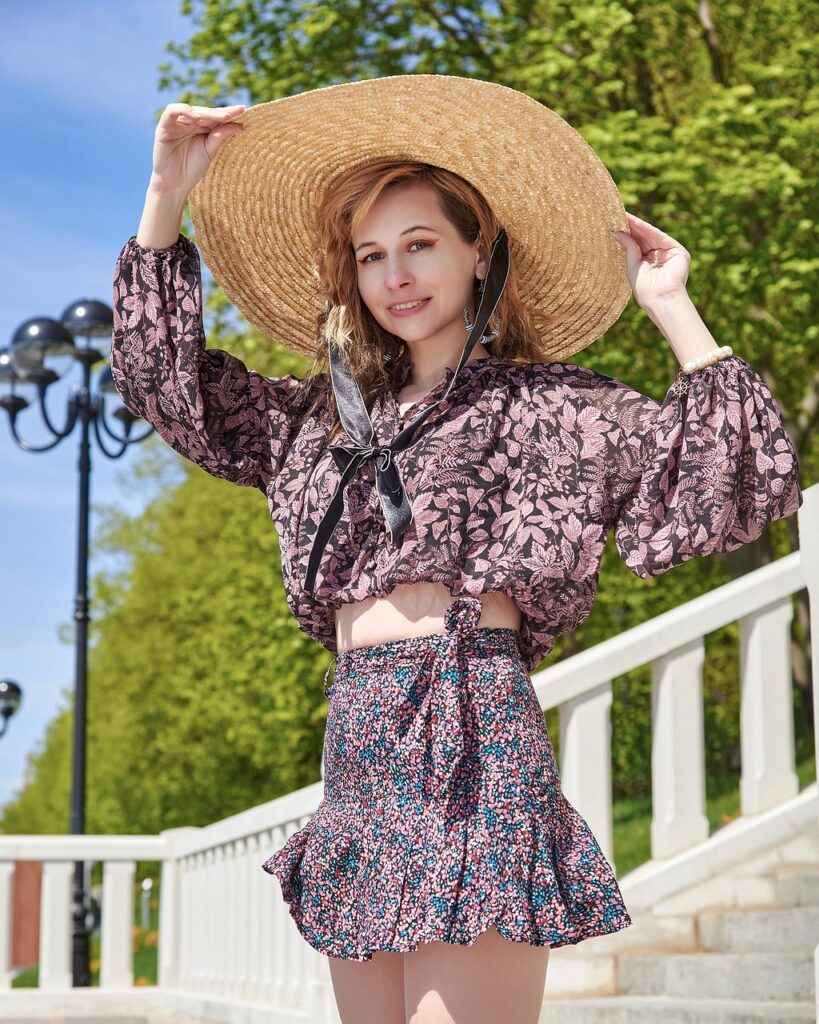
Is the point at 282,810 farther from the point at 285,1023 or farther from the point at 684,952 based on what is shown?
the point at 684,952

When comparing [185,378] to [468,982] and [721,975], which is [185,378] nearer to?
[468,982]

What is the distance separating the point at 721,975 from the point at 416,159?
3.31 metres

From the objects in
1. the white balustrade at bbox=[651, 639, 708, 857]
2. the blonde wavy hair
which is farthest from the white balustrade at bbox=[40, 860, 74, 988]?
the blonde wavy hair

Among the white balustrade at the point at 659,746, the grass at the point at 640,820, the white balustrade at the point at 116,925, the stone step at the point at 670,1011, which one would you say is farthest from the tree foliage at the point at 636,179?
the stone step at the point at 670,1011

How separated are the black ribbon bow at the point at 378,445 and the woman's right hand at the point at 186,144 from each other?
1.42ft

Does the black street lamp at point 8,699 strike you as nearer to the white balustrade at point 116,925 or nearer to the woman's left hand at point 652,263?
the white balustrade at point 116,925

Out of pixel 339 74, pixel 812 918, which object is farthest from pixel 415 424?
pixel 339 74

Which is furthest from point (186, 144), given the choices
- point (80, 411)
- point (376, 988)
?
point (80, 411)

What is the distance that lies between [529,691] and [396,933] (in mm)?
468

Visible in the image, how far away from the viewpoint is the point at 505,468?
254 cm

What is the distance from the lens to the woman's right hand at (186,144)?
2594 mm

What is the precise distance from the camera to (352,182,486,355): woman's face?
2652 millimetres

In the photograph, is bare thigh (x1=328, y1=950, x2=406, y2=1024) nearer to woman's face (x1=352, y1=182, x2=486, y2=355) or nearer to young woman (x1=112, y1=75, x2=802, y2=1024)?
young woman (x1=112, y1=75, x2=802, y2=1024)

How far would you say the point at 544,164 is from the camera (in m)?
2.76
